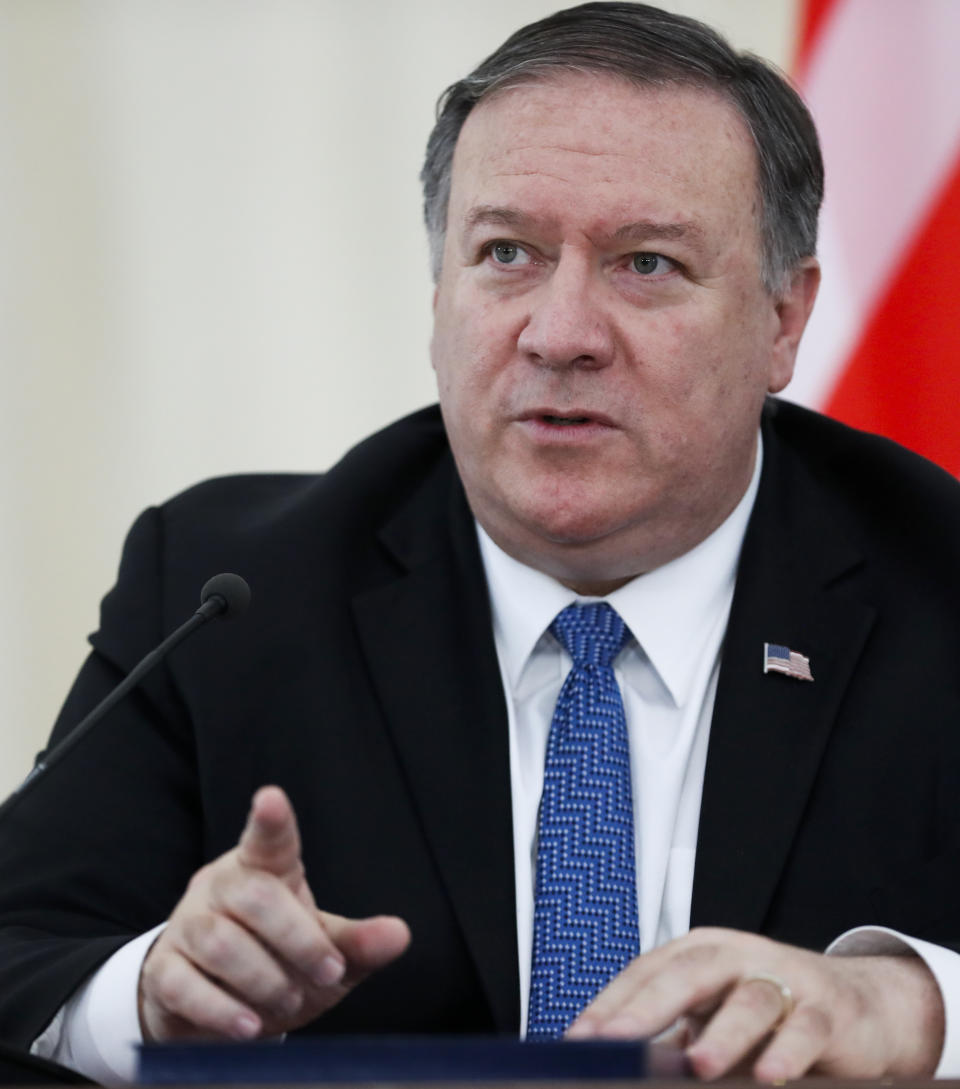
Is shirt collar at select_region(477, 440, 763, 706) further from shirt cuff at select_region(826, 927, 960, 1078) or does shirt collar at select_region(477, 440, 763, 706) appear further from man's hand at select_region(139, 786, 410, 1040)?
man's hand at select_region(139, 786, 410, 1040)

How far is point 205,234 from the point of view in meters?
3.24

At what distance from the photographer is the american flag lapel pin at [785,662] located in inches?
78.4

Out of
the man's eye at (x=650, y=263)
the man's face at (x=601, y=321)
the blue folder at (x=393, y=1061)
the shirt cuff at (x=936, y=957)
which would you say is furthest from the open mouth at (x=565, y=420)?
the blue folder at (x=393, y=1061)

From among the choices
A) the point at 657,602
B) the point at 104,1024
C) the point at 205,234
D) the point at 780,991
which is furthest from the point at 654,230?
the point at 205,234

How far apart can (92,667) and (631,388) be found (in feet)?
2.72

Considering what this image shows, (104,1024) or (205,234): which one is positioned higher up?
(205,234)

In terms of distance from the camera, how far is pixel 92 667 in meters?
2.10

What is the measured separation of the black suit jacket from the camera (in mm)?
1857

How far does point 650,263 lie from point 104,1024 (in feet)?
3.79

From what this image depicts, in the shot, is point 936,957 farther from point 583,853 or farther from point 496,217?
point 496,217

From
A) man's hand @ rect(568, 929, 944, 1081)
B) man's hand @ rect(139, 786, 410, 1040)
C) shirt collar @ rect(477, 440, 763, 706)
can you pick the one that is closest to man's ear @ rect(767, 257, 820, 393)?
shirt collar @ rect(477, 440, 763, 706)

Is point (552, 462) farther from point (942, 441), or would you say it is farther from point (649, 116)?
point (942, 441)

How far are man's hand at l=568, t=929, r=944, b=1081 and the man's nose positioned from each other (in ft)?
2.59

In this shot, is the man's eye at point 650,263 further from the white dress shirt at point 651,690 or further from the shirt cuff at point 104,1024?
the shirt cuff at point 104,1024
